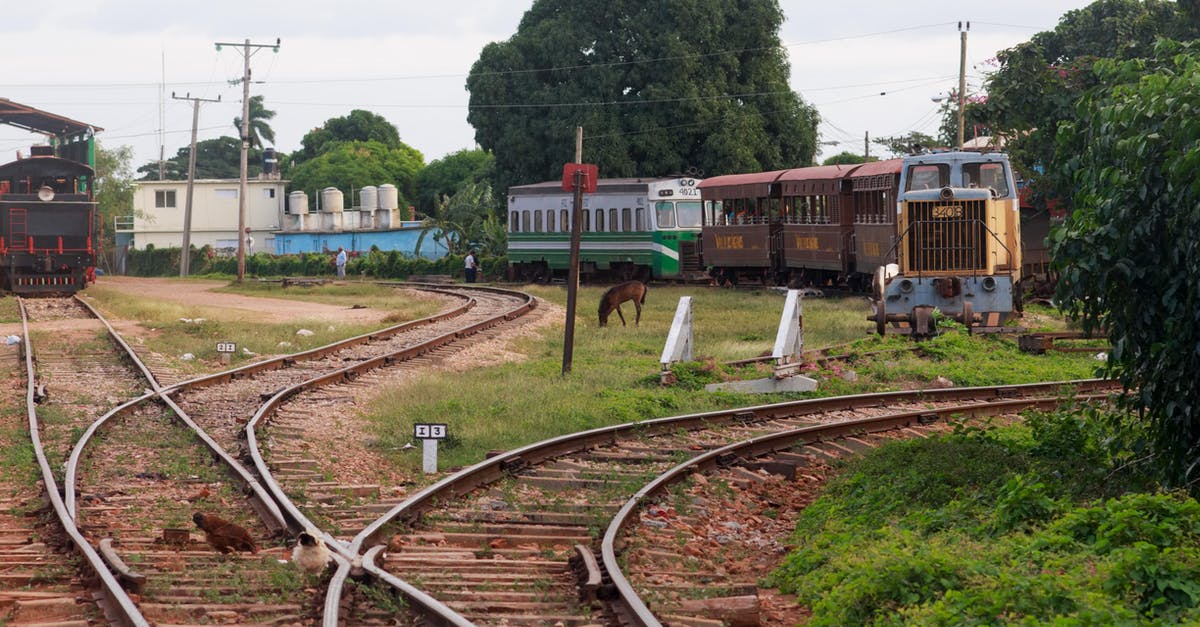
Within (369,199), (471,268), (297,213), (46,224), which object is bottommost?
(471,268)

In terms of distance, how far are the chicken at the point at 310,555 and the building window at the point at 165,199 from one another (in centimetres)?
7644

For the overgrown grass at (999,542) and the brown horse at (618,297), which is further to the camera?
the brown horse at (618,297)

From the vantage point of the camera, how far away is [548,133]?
52.4m

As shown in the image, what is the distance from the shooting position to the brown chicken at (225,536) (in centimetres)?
857

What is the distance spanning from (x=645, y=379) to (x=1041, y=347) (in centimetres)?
731

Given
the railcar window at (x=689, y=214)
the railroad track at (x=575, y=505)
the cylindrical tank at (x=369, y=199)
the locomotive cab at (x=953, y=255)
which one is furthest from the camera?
the cylindrical tank at (x=369, y=199)

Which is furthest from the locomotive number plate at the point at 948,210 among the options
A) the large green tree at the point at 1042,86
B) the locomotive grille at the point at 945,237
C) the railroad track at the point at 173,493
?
the railroad track at the point at 173,493

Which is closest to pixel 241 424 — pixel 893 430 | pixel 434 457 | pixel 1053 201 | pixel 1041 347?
pixel 434 457

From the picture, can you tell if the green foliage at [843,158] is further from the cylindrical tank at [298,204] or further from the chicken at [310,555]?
the chicken at [310,555]

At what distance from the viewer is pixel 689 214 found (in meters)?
41.8

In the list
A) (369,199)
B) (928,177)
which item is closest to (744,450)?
(928,177)

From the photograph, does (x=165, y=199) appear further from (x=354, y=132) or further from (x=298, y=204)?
(x=354, y=132)

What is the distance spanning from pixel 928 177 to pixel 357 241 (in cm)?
5467

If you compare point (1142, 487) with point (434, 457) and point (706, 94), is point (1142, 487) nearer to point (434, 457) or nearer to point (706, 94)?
point (434, 457)
